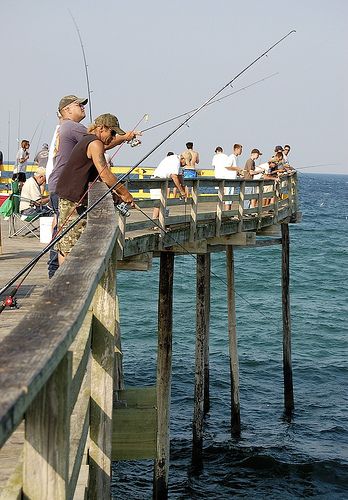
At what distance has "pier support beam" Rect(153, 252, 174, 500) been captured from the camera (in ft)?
36.8

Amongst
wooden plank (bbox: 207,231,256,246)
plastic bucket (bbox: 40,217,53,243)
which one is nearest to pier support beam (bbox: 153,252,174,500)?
plastic bucket (bbox: 40,217,53,243)

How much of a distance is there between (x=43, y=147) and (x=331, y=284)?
21719mm

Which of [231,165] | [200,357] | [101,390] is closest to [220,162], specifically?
[231,165]

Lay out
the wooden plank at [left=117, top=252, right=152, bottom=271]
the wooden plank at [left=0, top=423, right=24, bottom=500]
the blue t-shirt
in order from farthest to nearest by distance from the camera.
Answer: the wooden plank at [left=117, top=252, right=152, bottom=271]
the blue t-shirt
the wooden plank at [left=0, top=423, right=24, bottom=500]

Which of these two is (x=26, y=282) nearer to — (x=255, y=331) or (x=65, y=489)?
(x=65, y=489)

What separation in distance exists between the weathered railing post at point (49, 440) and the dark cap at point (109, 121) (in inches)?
185

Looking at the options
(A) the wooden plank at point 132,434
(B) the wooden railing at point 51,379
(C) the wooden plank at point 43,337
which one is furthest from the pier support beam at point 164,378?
(C) the wooden plank at point 43,337

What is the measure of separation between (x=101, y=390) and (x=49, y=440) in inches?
68.5

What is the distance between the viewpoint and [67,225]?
246 inches

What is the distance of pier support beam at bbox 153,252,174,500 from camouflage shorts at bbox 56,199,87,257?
4755 mm

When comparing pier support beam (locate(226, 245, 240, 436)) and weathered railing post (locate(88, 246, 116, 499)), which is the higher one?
weathered railing post (locate(88, 246, 116, 499))

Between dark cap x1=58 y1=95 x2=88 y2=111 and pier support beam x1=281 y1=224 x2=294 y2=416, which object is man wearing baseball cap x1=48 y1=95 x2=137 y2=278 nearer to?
dark cap x1=58 y1=95 x2=88 y2=111

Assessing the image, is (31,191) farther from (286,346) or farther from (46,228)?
(286,346)

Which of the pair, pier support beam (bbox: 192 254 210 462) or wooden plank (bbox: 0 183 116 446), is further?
pier support beam (bbox: 192 254 210 462)
